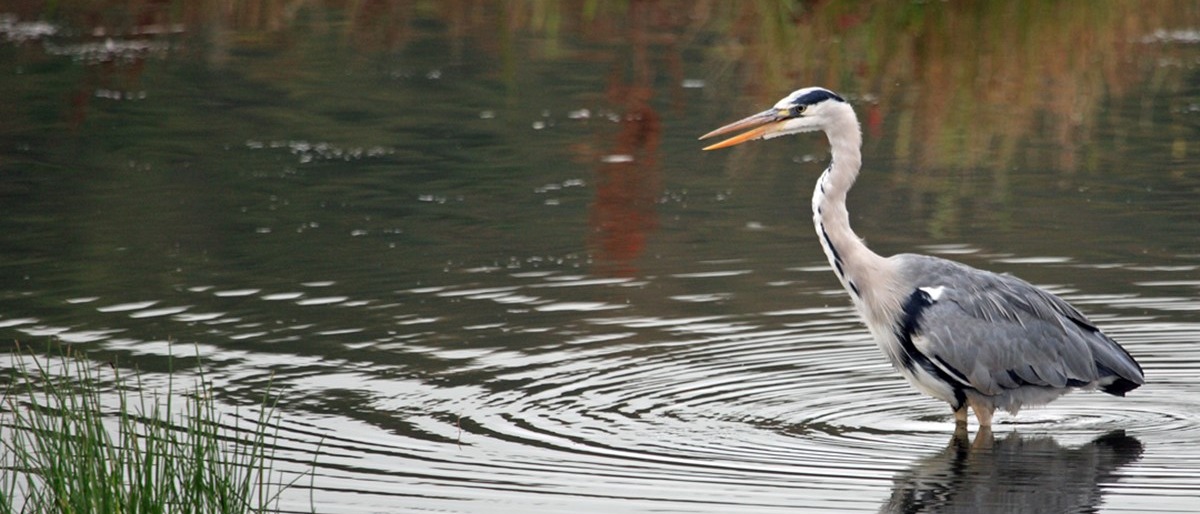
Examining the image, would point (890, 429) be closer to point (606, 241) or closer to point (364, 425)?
point (364, 425)

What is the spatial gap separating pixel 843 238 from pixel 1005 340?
85 centimetres

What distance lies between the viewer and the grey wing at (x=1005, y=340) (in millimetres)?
8227

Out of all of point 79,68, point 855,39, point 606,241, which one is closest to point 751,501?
point 606,241

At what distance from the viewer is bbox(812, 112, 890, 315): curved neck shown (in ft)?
27.8

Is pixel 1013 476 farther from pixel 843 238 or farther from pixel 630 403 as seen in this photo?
pixel 630 403

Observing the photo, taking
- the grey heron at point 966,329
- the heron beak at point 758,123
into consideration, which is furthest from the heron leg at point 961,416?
the heron beak at point 758,123

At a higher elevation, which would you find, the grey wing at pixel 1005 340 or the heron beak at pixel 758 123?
the heron beak at pixel 758 123

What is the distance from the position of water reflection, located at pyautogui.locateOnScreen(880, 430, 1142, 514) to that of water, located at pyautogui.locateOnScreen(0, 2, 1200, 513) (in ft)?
0.07

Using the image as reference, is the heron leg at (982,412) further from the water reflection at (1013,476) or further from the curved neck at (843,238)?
the curved neck at (843,238)

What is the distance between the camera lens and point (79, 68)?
17.3m

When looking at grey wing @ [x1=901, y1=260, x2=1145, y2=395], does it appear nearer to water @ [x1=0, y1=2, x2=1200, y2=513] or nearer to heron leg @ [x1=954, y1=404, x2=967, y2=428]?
heron leg @ [x1=954, y1=404, x2=967, y2=428]

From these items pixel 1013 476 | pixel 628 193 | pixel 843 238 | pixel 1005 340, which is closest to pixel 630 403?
pixel 843 238

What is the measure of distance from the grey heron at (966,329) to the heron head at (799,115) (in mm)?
127

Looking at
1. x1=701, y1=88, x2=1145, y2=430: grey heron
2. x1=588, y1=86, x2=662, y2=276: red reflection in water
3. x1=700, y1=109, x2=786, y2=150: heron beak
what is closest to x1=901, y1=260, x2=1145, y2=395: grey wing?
x1=701, y1=88, x2=1145, y2=430: grey heron
